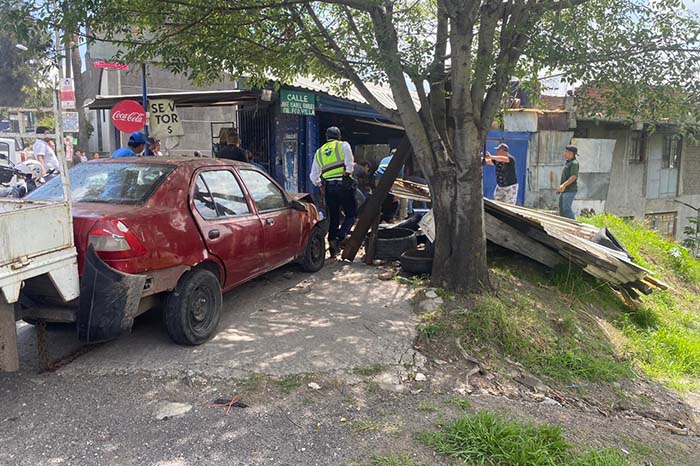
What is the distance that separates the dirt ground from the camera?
3.30 m

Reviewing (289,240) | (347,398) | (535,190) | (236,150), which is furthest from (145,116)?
(535,190)

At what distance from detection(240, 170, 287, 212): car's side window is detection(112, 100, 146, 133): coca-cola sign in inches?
186

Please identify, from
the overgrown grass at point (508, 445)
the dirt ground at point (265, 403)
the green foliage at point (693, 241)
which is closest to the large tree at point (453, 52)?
the dirt ground at point (265, 403)

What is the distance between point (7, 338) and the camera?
3482 mm

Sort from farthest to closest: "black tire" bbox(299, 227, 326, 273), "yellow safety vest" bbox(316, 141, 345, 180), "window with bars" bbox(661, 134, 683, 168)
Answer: "window with bars" bbox(661, 134, 683, 168)
"yellow safety vest" bbox(316, 141, 345, 180)
"black tire" bbox(299, 227, 326, 273)

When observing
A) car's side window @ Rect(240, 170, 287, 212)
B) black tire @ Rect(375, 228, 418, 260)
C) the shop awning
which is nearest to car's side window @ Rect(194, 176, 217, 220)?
car's side window @ Rect(240, 170, 287, 212)

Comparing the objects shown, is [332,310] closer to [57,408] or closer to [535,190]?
[57,408]

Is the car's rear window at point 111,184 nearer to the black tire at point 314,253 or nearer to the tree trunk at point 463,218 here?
the black tire at point 314,253

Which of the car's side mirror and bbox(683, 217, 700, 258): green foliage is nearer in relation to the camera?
the car's side mirror

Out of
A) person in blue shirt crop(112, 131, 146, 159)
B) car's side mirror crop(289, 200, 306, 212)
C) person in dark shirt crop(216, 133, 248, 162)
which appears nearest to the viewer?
car's side mirror crop(289, 200, 306, 212)

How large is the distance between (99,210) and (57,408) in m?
1.44

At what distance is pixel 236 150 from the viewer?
8.94 metres

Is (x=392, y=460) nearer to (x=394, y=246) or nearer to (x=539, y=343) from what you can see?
(x=539, y=343)

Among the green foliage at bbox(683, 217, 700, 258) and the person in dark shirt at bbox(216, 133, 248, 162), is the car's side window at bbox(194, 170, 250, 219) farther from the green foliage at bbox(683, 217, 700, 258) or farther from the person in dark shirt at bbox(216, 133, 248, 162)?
the green foliage at bbox(683, 217, 700, 258)
